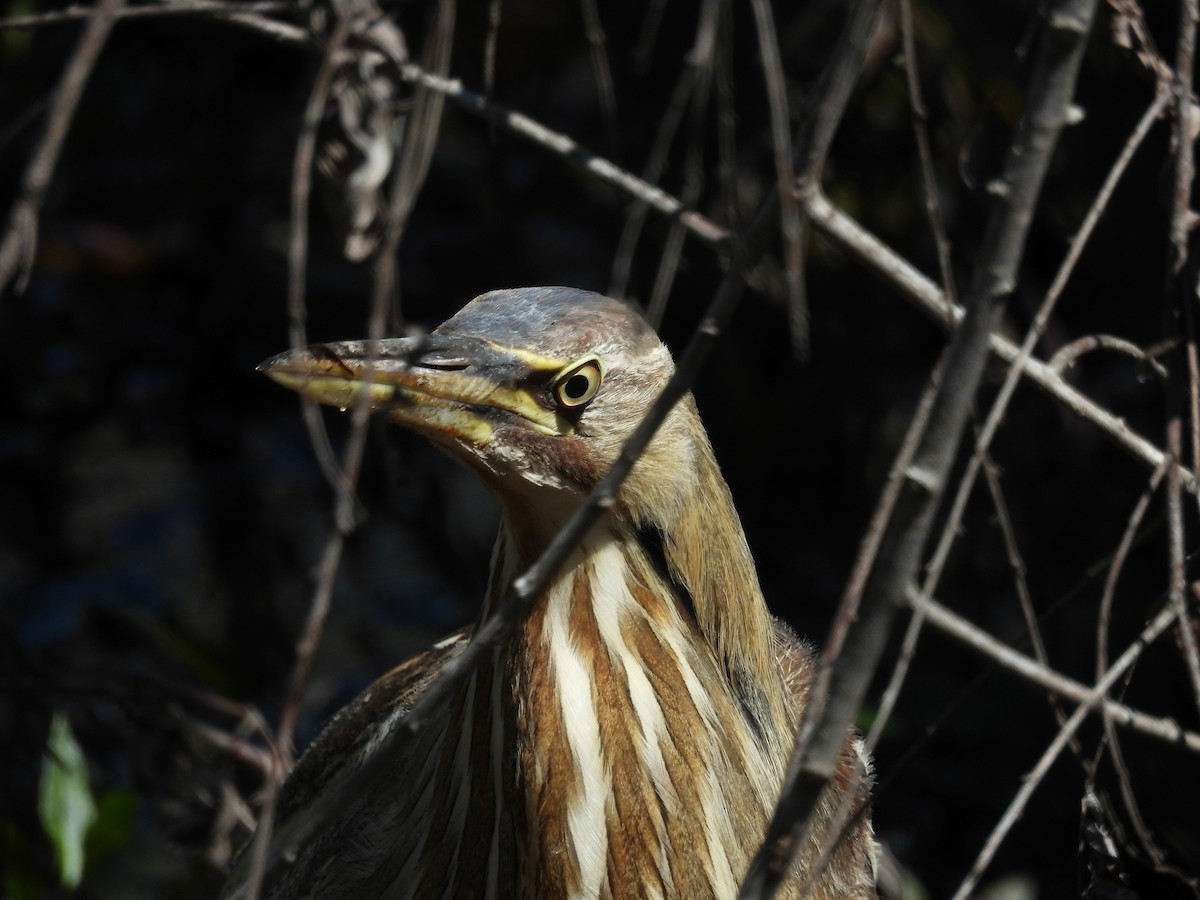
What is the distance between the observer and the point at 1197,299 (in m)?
1.74

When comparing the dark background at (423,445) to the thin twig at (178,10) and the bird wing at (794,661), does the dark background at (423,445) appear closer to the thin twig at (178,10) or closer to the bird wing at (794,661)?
the bird wing at (794,661)

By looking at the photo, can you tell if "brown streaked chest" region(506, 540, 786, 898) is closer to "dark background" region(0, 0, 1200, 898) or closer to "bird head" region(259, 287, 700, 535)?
"bird head" region(259, 287, 700, 535)

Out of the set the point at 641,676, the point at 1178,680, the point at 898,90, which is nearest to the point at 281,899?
the point at 641,676

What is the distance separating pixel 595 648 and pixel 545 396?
0.27m

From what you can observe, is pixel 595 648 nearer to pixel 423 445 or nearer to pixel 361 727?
pixel 361 727

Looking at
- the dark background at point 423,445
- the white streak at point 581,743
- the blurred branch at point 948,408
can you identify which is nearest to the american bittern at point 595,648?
the white streak at point 581,743

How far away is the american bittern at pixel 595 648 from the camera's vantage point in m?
1.56

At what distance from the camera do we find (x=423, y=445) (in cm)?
394

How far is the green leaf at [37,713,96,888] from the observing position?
2.55 metres

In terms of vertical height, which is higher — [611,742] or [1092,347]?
[1092,347]

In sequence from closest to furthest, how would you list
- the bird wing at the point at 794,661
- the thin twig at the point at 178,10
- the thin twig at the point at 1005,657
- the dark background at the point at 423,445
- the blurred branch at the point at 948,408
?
the blurred branch at the point at 948,408
the thin twig at the point at 1005,657
the thin twig at the point at 178,10
the bird wing at the point at 794,661
the dark background at the point at 423,445

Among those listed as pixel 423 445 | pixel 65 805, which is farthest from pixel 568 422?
pixel 423 445

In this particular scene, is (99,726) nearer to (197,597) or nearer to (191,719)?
(191,719)

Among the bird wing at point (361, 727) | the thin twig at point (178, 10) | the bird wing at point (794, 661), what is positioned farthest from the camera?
the bird wing at point (794, 661)
